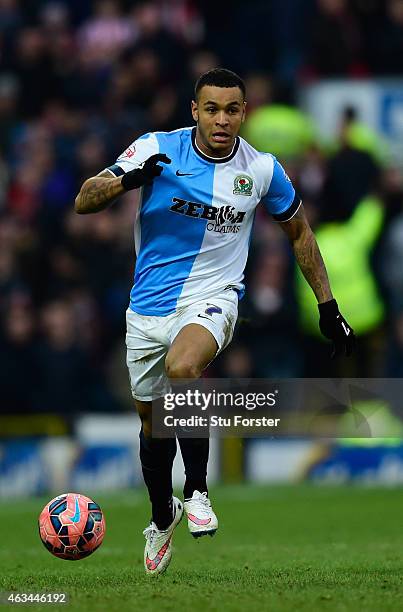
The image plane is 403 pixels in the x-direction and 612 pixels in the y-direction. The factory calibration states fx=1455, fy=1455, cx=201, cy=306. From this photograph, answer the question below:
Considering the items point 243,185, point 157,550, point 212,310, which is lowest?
point 157,550

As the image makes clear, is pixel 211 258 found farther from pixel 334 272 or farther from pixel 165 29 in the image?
pixel 165 29

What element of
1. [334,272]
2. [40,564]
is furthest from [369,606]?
[334,272]

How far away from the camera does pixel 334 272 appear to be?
1440 cm

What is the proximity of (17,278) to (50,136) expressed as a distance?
2218 millimetres

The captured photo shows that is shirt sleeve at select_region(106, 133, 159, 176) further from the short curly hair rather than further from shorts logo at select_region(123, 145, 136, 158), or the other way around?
the short curly hair

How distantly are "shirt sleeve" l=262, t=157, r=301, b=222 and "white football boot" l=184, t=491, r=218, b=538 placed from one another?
63.0 inches

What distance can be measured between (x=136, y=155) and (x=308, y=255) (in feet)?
3.67

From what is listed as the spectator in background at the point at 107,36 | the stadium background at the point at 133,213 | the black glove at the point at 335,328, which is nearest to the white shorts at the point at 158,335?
the black glove at the point at 335,328

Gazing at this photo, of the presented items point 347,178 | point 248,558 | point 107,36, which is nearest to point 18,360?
point 347,178

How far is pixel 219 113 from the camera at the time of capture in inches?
301

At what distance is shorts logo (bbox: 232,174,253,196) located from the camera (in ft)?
25.7

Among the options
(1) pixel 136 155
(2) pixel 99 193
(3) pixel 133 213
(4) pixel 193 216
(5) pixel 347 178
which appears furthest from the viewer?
(3) pixel 133 213

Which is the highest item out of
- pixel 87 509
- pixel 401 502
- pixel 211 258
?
pixel 211 258

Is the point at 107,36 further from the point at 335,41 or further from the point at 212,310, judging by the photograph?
the point at 212,310
